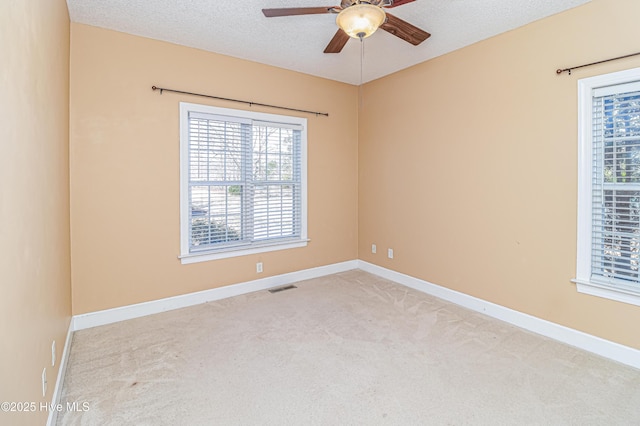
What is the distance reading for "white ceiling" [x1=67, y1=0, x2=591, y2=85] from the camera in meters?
2.58

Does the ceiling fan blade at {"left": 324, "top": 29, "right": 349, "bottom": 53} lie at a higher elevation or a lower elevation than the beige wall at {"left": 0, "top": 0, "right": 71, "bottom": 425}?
higher

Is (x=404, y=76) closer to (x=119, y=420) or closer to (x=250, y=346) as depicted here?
(x=250, y=346)

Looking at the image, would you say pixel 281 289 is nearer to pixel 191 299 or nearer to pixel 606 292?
pixel 191 299

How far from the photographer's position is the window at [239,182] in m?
3.50

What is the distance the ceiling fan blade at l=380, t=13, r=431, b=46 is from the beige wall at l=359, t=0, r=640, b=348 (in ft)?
3.88

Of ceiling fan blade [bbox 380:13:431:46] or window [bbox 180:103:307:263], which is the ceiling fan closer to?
ceiling fan blade [bbox 380:13:431:46]

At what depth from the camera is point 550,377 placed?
7.28ft

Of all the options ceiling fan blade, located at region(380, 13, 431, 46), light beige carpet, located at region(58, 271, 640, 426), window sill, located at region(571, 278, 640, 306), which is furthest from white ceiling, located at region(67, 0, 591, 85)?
light beige carpet, located at region(58, 271, 640, 426)

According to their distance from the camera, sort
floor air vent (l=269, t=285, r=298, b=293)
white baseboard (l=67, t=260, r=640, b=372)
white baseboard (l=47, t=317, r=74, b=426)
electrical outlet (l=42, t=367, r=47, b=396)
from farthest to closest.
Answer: floor air vent (l=269, t=285, r=298, b=293) → white baseboard (l=67, t=260, r=640, b=372) → white baseboard (l=47, t=317, r=74, b=426) → electrical outlet (l=42, t=367, r=47, b=396)

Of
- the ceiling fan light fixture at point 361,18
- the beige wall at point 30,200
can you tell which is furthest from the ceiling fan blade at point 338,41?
the beige wall at point 30,200

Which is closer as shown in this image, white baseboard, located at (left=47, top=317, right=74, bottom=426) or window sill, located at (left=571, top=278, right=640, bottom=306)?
white baseboard, located at (left=47, top=317, right=74, bottom=426)

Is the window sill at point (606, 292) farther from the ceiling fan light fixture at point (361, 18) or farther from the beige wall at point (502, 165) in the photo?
the ceiling fan light fixture at point (361, 18)

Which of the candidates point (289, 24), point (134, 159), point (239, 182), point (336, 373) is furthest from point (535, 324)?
point (134, 159)

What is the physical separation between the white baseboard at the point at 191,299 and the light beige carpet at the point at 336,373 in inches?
4.0
